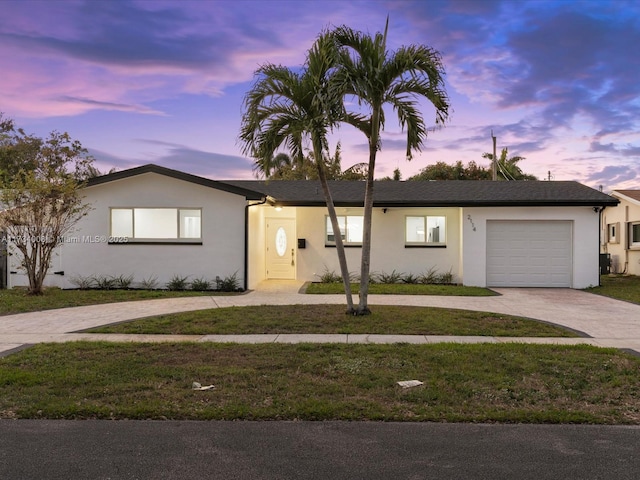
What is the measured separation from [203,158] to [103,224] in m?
16.5

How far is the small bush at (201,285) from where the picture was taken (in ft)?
50.0

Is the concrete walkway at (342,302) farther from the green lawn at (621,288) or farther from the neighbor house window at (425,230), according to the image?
the neighbor house window at (425,230)

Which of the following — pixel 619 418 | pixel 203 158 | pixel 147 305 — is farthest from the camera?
pixel 203 158

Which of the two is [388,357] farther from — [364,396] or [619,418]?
[619,418]

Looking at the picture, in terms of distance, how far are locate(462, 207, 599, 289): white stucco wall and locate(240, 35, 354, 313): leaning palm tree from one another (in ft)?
25.7

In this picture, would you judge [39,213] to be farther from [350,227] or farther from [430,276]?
[430,276]

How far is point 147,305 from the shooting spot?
1205cm

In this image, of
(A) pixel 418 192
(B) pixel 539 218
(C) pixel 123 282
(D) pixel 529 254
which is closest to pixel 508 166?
(A) pixel 418 192

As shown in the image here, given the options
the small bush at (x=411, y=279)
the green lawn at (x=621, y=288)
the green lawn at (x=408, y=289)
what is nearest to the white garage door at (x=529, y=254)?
the green lawn at (x=621, y=288)

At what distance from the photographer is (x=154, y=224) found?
15711 millimetres

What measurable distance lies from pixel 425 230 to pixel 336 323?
9145 mm

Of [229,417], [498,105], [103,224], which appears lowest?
[229,417]

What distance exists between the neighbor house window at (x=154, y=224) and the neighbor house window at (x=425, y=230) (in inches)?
288

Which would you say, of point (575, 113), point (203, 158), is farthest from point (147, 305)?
point (203, 158)
